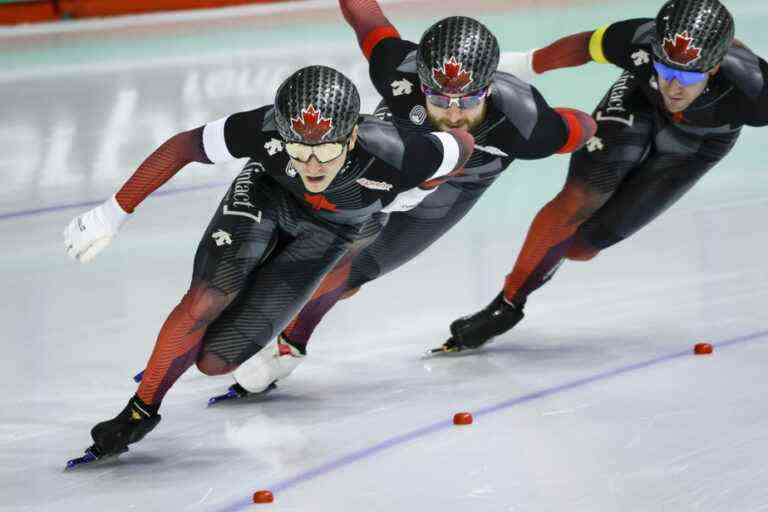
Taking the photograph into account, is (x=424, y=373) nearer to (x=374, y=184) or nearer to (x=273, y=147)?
(x=374, y=184)

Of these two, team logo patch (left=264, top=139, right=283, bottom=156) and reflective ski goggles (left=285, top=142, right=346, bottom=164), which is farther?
team logo patch (left=264, top=139, right=283, bottom=156)

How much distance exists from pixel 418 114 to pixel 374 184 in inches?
26.8

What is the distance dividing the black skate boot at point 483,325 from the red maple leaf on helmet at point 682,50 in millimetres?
1235

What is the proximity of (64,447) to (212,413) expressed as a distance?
583 millimetres

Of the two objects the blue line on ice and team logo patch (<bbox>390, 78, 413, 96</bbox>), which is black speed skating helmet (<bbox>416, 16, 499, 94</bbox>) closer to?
team logo patch (<bbox>390, 78, 413, 96</bbox>)

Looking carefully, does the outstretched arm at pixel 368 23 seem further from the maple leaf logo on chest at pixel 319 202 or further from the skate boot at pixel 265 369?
the skate boot at pixel 265 369

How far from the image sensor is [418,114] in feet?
17.7

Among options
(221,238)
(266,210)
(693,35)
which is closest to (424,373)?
(266,210)

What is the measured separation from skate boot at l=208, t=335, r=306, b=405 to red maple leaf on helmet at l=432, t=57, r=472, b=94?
1.13 m

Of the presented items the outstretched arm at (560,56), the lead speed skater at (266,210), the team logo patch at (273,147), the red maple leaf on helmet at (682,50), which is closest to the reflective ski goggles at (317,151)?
Result: the lead speed skater at (266,210)

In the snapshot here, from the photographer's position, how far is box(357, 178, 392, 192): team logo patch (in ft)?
15.7

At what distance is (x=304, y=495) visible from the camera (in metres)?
4.31

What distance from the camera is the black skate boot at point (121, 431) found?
4.59 metres

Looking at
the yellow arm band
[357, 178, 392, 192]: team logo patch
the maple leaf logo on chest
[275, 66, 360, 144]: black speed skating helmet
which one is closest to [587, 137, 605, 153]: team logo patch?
the yellow arm band
